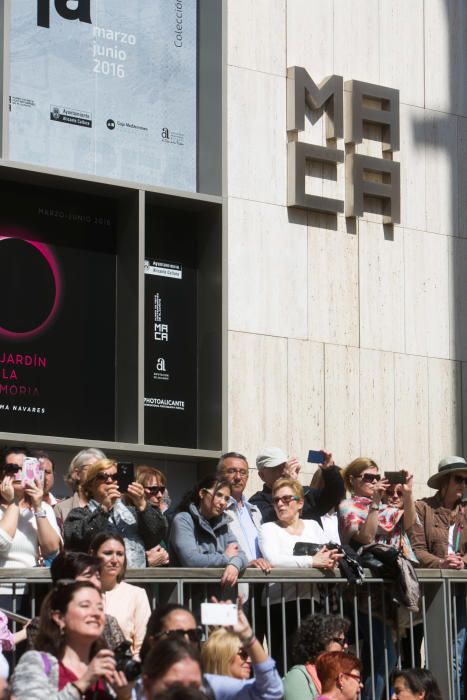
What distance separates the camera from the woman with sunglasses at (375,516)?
12273 millimetres

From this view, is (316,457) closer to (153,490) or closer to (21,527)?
(153,490)

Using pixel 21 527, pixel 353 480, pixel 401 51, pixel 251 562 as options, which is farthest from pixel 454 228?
pixel 21 527

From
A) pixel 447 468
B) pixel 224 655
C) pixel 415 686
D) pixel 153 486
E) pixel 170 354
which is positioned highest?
pixel 170 354

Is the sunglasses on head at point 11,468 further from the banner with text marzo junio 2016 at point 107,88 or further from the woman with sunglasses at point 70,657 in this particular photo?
the banner with text marzo junio 2016 at point 107,88

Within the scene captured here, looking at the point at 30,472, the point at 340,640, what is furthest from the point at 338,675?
the point at 30,472

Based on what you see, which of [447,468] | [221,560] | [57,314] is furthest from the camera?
[57,314]

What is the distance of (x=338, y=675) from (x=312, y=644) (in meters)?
0.48

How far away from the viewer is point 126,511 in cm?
1112

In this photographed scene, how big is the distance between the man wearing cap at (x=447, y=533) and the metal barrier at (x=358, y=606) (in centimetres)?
6

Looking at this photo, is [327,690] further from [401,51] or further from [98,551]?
[401,51]

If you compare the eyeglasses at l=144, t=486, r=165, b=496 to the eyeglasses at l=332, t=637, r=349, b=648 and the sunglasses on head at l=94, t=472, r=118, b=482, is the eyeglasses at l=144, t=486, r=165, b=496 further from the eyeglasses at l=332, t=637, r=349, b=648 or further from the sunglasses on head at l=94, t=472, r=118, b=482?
the eyeglasses at l=332, t=637, r=349, b=648

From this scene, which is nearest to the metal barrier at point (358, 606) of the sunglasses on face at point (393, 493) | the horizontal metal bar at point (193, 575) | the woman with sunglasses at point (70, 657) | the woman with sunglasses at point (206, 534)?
the horizontal metal bar at point (193, 575)

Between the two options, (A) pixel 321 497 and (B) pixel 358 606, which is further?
(A) pixel 321 497

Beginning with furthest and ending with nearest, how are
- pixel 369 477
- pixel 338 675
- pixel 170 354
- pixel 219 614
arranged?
pixel 170 354 < pixel 369 477 < pixel 338 675 < pixel 219 614
